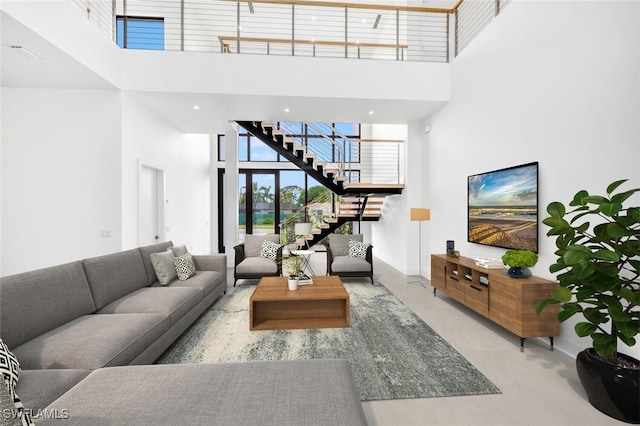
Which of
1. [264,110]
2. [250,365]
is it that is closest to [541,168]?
[250,365]

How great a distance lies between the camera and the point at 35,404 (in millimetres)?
1479

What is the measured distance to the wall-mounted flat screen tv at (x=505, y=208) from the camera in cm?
344

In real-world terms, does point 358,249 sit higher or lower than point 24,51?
lower

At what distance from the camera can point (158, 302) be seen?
3045mm

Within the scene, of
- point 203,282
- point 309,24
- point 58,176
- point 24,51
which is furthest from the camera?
point 309,24

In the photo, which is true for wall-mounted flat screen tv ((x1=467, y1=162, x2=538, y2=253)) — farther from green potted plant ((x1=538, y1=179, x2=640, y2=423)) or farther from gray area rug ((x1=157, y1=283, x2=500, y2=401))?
gray area rug ((x1=157, y1=283, x2=500, y2=401))

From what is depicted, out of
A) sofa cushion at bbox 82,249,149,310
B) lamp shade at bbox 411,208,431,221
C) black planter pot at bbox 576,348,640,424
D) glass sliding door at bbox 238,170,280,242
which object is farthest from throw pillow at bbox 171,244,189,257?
glass sliding door at bbox 238,170,280,242

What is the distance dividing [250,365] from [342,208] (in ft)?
23.0

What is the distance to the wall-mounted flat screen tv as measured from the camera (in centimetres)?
344

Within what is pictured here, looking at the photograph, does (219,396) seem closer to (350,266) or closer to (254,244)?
(350,266)

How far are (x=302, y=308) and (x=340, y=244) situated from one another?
8.33ft

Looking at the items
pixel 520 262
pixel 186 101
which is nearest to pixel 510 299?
pixel 520 262

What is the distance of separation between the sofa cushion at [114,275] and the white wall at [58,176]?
1491mm

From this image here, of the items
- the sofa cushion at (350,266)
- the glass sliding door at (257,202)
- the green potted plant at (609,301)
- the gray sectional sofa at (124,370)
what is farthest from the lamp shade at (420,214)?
the glass sliding door at (257,202)
